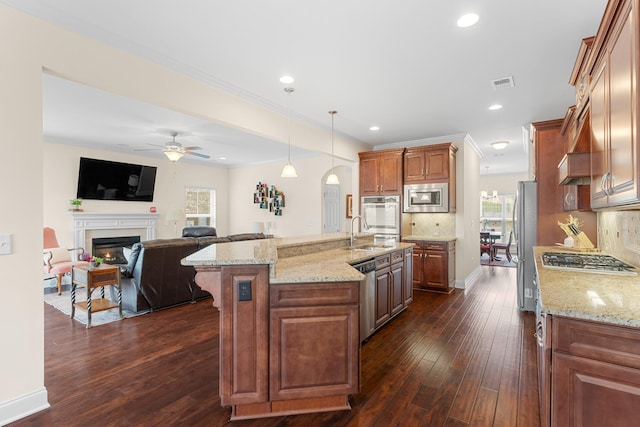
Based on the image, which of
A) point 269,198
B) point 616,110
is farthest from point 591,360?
point 269,198

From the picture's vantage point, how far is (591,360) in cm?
127

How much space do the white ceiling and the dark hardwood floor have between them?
2.79 metres

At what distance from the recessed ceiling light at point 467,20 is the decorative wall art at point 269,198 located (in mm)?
6184

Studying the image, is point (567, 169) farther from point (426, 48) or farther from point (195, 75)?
point (195, 75)

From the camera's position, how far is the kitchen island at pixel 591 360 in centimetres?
120

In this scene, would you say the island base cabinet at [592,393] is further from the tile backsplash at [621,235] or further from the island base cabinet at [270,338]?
the tile backsplash at [621,235]

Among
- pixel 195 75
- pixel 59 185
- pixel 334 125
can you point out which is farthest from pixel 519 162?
pixel 59 185

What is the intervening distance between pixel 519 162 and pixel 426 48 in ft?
23.8

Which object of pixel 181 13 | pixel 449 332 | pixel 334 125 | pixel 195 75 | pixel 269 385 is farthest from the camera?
pixel 334 125

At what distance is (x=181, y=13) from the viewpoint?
2240mm

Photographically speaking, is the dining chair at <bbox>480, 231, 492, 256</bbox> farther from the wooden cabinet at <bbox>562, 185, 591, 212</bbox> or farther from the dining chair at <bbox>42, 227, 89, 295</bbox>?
the dining chair at <bbox>42, 227, 89, 295</bbox>

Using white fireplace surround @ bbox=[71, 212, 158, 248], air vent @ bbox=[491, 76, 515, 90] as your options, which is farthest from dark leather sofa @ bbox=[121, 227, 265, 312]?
air vent @ bbox=[491, 76, 515, 90]

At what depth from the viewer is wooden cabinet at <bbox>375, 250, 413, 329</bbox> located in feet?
11.1

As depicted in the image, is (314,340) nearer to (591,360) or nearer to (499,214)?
(591,360)
